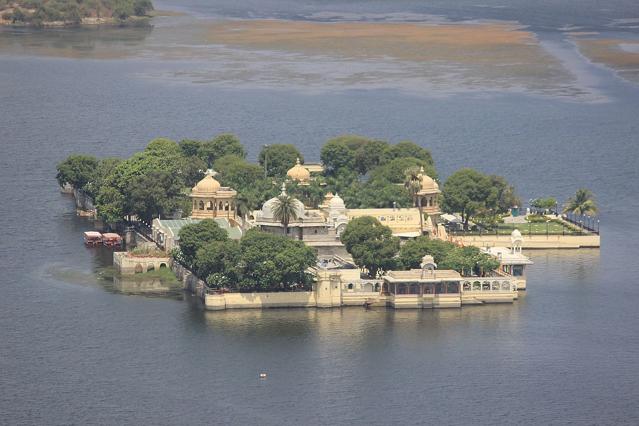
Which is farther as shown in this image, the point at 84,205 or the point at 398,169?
the point at 84,205

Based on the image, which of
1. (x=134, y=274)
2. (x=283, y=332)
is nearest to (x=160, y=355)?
(x=283, y=332)

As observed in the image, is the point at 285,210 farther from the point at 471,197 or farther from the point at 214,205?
the point at 471,197

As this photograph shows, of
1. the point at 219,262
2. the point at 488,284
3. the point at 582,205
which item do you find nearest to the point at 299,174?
the point at 582,205

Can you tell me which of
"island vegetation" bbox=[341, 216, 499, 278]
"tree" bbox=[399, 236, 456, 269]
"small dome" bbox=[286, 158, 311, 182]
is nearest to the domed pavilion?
"small dome" bbox=[286, 158, 311, 182]

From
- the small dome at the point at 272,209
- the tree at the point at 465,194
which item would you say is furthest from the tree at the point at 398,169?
the small dome at the point at 272,209

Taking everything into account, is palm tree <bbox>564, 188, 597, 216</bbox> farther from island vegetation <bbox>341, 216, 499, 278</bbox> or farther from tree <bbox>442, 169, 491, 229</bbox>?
island vegetation <bbox>341, 216, 499, 278</bbox>

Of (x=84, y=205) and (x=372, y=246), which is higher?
(x=84, y=205)
